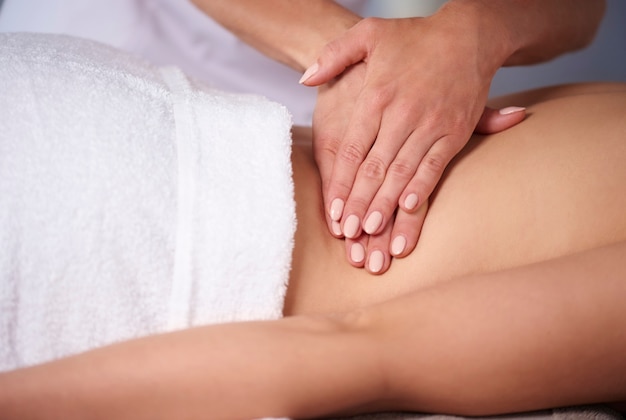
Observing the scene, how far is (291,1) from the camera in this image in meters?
1.15

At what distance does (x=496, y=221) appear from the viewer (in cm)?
83

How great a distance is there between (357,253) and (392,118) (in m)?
0.21

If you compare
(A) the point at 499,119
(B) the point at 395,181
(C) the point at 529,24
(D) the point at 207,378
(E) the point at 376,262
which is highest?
(C) the point at 529,24

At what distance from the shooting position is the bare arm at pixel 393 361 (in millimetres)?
612

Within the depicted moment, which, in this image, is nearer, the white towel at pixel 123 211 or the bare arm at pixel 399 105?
the white towel at pixel 123 211

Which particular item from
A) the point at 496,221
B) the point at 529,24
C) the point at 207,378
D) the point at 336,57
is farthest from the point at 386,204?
the point at 529,24

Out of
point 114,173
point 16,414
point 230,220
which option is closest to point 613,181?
point 230,220

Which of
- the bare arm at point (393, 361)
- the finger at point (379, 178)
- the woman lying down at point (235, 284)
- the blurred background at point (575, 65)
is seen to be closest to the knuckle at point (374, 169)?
the finger at point (379, 178)

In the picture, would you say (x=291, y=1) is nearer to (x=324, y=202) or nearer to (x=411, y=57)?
(x=411, y=57)

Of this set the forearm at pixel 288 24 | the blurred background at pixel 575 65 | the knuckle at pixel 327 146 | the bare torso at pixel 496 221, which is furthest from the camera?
the blurred background at pixel 575 65

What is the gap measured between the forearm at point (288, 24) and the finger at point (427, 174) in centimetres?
29

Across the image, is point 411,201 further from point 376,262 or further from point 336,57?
point 336,57

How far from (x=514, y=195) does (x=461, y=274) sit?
0.41 ft

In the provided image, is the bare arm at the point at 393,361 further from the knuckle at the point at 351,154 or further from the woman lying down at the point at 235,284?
the knuckle at the point at 351,154
